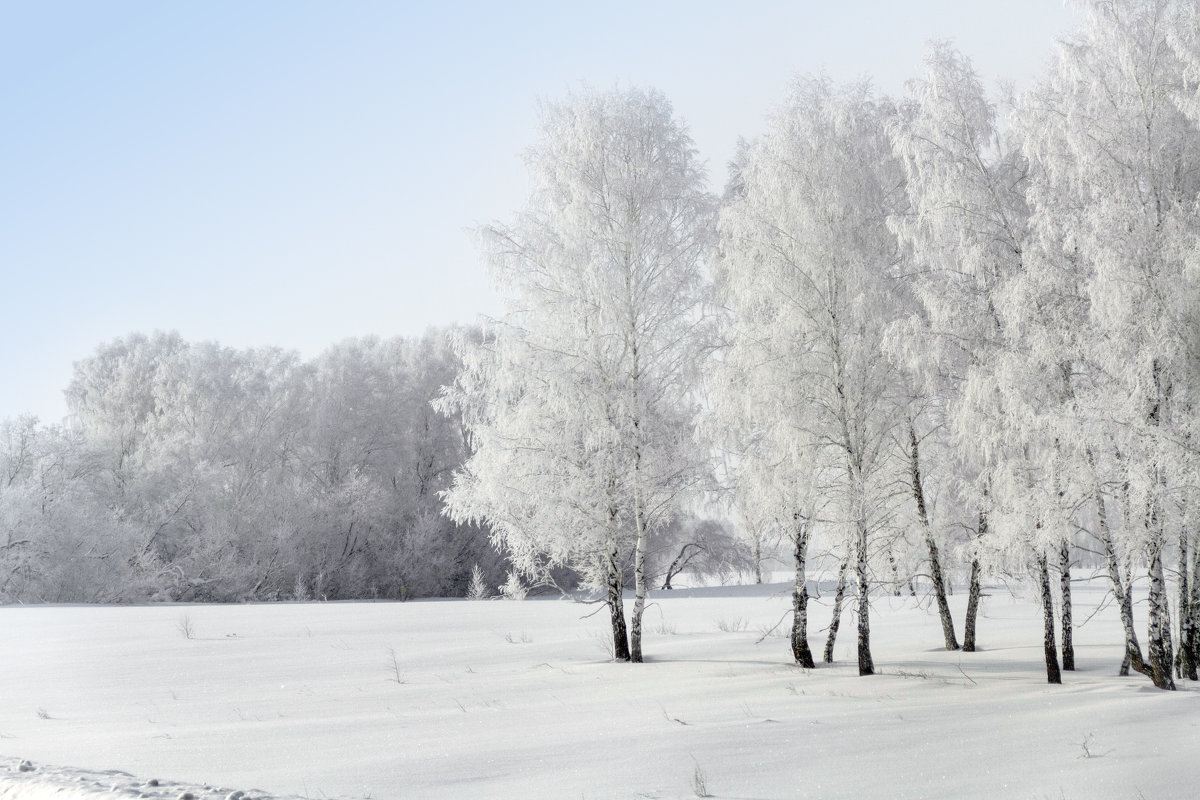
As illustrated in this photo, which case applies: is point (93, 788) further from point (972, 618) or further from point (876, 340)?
point (972, 618)

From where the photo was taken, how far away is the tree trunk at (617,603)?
531 inches

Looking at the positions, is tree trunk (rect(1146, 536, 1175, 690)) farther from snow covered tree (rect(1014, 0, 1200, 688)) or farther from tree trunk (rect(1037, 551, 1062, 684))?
tree trunk (rect(1037, 551, 1062, 684))

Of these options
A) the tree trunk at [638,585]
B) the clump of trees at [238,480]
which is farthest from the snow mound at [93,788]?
the clump of trees at [238,480]

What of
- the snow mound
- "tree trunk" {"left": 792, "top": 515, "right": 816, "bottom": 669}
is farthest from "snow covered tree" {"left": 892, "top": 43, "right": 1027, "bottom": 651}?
the snow mound

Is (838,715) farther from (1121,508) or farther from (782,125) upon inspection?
(782,125)

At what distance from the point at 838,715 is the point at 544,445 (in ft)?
19.8

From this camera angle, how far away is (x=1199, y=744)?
6695 mm

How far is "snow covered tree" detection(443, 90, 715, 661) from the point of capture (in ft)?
42.2

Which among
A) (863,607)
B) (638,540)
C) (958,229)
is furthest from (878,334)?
(638,540)

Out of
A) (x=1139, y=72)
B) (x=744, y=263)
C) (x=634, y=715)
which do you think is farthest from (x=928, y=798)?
(x=1139, y=72)

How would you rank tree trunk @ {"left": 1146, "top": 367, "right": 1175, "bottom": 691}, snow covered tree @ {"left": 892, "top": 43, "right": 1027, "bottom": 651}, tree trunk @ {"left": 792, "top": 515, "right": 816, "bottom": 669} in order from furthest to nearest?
tree trunk @ {"left": 792, "top": 515, "right": 816, "bottom": 669}, snow covered tree @ {"left": 892, "top": 43, "right": 1027, "bottom": 651}, tree trunk @ {"left": 1146, "top": 367, "right": 1175, "bottom": 691}

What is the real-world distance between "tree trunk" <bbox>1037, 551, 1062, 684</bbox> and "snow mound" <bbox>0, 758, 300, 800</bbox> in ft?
31.7

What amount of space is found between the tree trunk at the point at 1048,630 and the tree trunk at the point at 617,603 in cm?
602

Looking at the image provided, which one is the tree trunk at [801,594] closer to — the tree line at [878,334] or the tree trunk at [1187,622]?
the tree line at [878,334]
